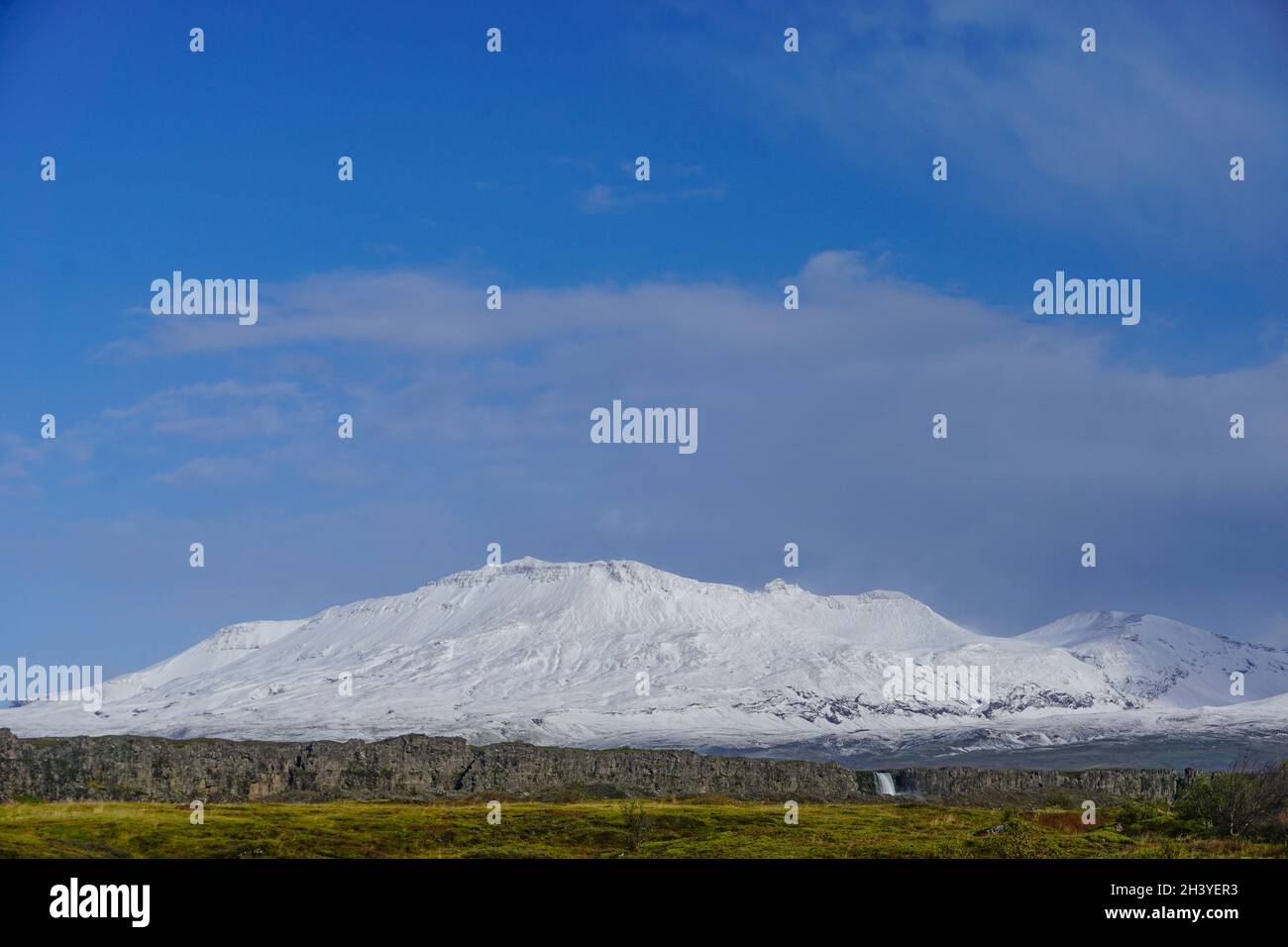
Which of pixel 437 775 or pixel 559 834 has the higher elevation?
pixel 559 834

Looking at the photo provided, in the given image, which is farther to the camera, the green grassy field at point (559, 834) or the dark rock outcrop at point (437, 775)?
the dark rock outcrop at point (437, 775)

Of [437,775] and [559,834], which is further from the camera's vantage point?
[437,775]
